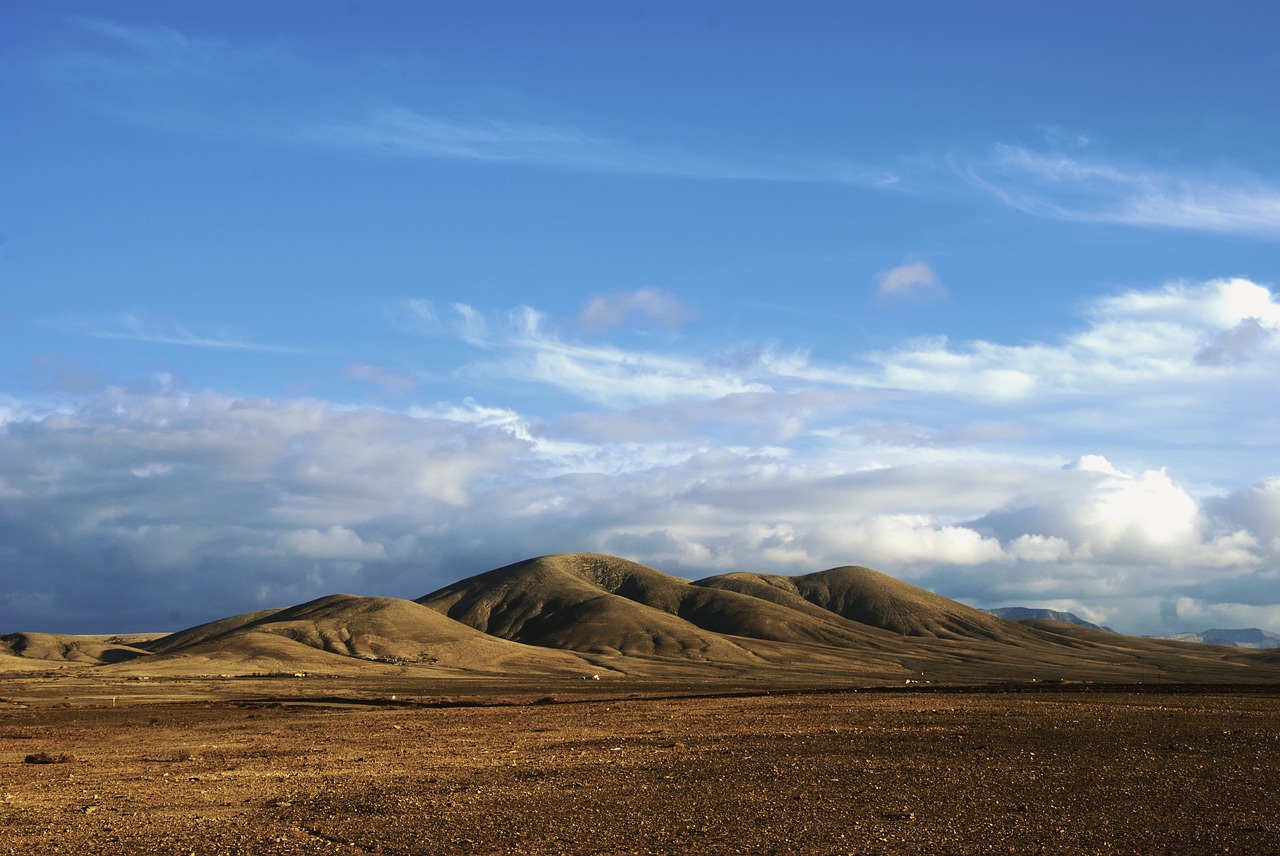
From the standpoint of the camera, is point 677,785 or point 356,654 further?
point 356,654

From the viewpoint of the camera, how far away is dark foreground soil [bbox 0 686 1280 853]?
64.3ft

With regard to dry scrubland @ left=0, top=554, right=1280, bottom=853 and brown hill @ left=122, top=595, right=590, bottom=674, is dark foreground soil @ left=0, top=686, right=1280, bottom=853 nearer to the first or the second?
dry scrubland @ left=0, top=554, right=1280, bottom=853

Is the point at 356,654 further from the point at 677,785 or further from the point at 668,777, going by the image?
the point at 677,785

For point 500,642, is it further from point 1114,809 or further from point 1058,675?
point 1114,809

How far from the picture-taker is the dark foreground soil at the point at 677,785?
19609 millimetres

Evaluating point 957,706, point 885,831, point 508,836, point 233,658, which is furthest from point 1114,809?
point 233,658

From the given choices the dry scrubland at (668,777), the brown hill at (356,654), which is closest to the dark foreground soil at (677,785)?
the dry scrubland at (668,777)

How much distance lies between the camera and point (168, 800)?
24.7m

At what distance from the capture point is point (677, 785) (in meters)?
25.7

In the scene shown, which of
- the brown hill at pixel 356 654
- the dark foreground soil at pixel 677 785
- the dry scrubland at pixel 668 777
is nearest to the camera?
the dark foreground soil at pixel 677 785

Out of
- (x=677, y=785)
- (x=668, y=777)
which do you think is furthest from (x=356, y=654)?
(x=677, y=785)

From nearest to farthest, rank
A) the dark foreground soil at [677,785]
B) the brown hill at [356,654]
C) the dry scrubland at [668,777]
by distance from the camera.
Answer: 1. the dark foreground soil at [677,785]
2. the dry scrubland at [668,777]
3. the brown hill at [356,654]

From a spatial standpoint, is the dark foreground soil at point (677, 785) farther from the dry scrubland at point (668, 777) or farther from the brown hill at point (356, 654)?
the brown hill at point (356, 654)

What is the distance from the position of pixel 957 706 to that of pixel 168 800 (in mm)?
35564
